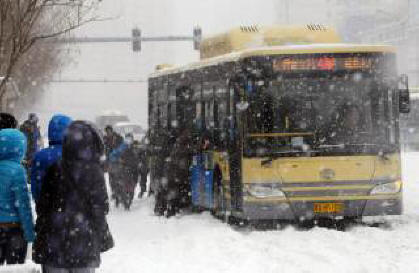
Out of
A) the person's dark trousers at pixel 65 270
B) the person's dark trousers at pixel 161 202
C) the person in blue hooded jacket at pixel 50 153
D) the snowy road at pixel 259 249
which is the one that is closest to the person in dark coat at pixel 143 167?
the person's dark trousers at pixel 161 202

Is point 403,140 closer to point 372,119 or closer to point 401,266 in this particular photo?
point 372,119

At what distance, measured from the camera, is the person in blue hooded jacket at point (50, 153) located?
7410 millimetres

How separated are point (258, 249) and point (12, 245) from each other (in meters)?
5.18

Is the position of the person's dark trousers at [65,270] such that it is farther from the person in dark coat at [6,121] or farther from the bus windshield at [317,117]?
the bus windshield at [317,117]

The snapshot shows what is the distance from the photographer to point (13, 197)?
8.05 metres

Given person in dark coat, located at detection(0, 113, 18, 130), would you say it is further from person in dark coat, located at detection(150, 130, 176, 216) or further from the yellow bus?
person in dark coat, located at detection(150, 130, 176, 216)

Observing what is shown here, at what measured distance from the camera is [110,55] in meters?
164

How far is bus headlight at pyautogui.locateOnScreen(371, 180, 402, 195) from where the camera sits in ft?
50.9

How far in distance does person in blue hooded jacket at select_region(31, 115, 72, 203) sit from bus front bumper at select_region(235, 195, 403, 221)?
306 inches

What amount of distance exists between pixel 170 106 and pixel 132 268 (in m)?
9.34

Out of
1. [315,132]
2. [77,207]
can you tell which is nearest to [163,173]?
[315,132]

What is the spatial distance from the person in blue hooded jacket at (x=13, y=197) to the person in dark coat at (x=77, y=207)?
1125 millimetres

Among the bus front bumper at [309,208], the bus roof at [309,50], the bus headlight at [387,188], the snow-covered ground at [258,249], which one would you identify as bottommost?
the snow-covered ground at [258,249]

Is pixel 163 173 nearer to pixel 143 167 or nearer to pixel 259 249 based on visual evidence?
pixel 143 167
